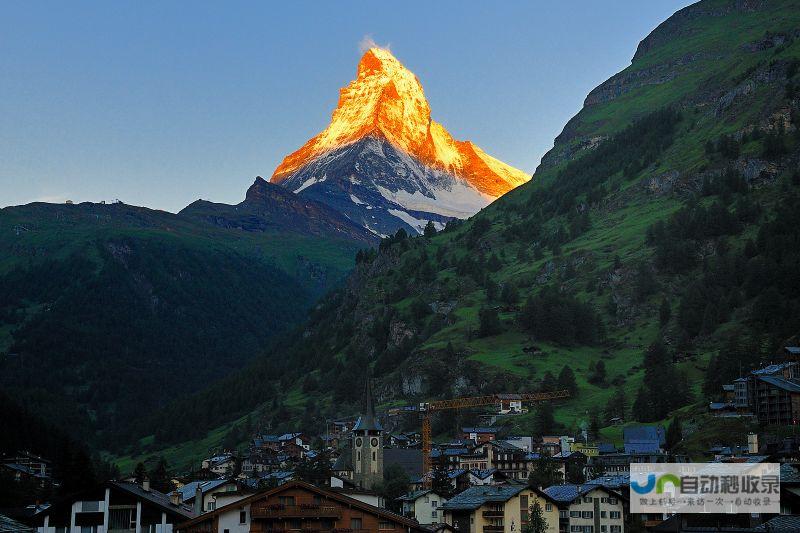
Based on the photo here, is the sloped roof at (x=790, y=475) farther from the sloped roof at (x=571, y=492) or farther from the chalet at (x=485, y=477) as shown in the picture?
the chalet at (x=485, y=477)

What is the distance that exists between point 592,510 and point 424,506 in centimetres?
1834

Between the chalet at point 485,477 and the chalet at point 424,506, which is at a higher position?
the chalet at point 485,477

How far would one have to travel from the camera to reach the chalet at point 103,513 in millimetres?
98688

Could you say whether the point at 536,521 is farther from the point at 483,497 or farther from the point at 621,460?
the point at 621,460

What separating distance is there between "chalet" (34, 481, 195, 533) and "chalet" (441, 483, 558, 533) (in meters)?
32.8

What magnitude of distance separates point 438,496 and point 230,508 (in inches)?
1856

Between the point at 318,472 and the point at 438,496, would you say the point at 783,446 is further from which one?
the point at 318,472

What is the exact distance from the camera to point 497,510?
400ft

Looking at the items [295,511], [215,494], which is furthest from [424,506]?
[295,511]

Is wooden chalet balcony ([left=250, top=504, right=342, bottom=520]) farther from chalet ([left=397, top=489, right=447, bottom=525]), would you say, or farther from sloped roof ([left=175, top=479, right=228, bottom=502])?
chalet ([left=397, top=489, right=447, bottom=525])

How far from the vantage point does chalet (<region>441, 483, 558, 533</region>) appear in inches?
4783

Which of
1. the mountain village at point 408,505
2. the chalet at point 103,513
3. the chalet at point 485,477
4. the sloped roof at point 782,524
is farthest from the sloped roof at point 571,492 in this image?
the sloped roof at point 782,524

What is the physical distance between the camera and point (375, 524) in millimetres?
97938

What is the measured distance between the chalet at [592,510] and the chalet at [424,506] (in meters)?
12.9
